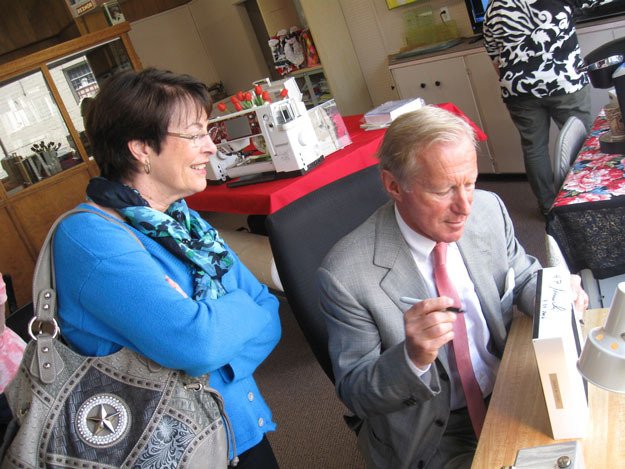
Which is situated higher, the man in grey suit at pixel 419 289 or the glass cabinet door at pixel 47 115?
the glass cabinet door at pixel 47 115

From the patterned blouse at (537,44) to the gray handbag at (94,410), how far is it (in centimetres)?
265

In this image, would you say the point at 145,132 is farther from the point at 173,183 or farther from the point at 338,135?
the point at 338,135

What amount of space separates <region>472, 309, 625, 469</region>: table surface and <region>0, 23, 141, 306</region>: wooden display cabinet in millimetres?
4635

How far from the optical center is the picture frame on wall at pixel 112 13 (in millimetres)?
5379

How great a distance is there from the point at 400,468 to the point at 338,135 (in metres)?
2.11

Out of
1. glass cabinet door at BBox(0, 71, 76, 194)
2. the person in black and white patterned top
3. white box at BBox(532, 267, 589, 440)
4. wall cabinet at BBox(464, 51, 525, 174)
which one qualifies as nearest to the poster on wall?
glass cabinet door at BBox(0, 71, 76, 194)

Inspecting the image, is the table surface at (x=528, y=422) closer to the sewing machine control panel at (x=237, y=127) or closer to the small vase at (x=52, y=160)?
the sewing machine control panel at (x=237, y=127)

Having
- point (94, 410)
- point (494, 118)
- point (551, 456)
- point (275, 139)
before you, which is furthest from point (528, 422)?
point (494, 118)

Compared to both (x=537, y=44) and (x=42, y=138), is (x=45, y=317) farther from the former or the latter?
(x=42, y=138)

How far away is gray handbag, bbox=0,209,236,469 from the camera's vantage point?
114cm

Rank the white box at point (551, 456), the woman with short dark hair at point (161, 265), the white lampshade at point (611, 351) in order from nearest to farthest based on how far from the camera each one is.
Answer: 1. the white lampshade at point (611, 351)
2. the white box at point (551, 456)
3. the woman with short dark hair at point (161, 265)

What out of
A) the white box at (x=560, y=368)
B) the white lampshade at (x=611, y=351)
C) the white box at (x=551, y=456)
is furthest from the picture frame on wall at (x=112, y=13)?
the white lampshade at (x=611, y=351)

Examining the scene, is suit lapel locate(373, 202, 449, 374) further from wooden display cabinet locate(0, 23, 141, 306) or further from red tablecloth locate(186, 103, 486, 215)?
wooden display cabinet locate(0, 23, 141, 306)

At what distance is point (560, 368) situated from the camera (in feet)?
3.16
